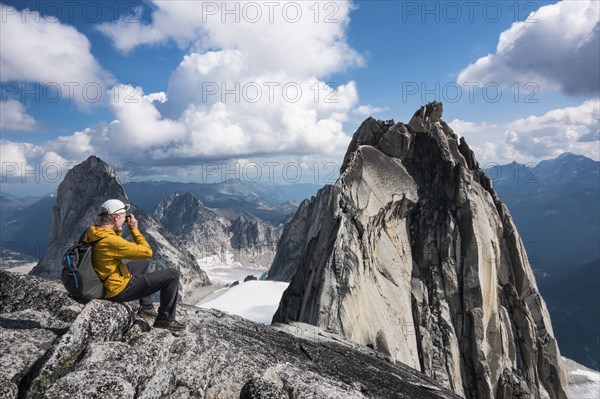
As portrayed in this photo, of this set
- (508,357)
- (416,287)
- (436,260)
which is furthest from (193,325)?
(508,357)

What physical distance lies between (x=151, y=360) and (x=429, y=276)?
3000 cm

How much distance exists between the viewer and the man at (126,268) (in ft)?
34.6

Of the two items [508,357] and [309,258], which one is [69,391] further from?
[508,357]

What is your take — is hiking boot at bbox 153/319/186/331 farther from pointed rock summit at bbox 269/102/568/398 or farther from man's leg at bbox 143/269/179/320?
pointed rock summit at bbox 269/102/568/398

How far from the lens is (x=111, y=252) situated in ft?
34.6

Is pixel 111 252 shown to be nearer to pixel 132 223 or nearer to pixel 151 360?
pixel 132 223

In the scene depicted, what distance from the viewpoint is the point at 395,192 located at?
3806cm

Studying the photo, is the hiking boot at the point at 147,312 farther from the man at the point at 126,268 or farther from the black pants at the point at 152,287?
the black pants at the point at 152,287

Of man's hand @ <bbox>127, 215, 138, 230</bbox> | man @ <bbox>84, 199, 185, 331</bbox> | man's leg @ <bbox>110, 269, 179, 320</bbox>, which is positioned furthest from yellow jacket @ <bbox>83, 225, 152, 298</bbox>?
man's leg @ <bbox>110, 269, 179, 320</bbox>

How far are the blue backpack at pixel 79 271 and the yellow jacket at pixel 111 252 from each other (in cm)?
15

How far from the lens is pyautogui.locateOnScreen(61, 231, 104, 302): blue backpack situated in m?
10.3

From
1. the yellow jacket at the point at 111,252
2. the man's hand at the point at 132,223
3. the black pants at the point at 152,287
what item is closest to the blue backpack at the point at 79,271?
the yellow jacket at the point at 111,252

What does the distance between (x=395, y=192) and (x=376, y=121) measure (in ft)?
40.3

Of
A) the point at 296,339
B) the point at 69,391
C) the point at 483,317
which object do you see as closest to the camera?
the point at 69,391
